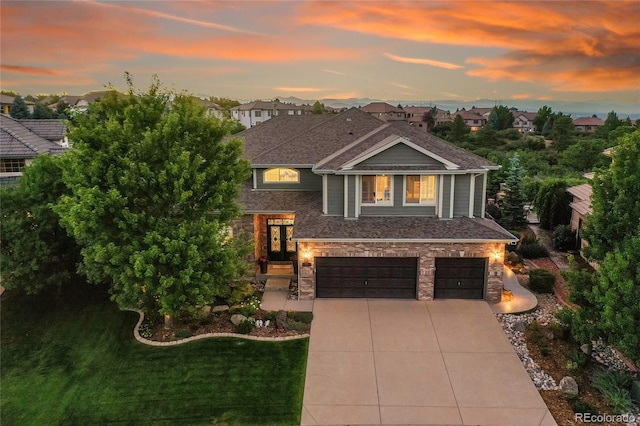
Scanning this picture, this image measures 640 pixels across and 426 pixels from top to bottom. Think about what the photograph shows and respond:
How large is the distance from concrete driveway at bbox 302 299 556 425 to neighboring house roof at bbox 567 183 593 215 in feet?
29.5

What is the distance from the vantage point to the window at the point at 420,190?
55.4ft

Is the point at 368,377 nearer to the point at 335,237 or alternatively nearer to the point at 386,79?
the point at 335,237

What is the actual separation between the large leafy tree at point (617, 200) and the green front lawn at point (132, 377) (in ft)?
29.7

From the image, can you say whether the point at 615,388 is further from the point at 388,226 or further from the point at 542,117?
the point at 542,117

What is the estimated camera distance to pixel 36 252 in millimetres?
14898

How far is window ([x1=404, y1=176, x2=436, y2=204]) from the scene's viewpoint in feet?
55.4

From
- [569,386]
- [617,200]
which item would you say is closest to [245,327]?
[569,386]

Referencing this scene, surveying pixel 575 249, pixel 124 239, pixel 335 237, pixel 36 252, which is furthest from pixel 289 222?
pixel 575 249

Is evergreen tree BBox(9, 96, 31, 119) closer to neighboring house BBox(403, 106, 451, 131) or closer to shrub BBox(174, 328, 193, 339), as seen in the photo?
shrub BBox(174, 328, 193, 339)

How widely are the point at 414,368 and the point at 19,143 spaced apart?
29796 mm

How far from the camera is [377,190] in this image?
1712 cm

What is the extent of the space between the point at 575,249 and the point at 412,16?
14774 millimetres

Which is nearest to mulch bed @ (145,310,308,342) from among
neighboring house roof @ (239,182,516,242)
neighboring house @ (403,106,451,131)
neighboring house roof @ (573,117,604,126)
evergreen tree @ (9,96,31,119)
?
neighboring house roof @ (239,182,516,242)

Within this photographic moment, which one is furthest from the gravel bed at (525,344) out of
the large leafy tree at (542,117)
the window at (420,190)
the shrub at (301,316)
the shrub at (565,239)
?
the large leafy tree at (542,117)
